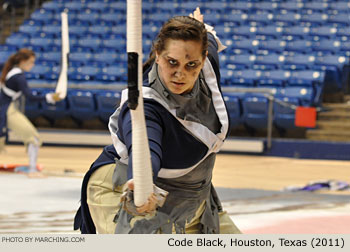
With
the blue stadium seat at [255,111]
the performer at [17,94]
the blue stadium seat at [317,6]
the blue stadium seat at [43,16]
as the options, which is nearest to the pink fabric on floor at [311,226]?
the performer at [17,94]

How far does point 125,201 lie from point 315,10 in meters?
12.7

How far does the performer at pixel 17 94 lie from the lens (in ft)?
26.0

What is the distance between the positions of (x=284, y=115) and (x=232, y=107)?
34.8 inches

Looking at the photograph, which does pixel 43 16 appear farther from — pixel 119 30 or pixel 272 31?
pixel 272 31

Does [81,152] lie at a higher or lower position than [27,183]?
lower

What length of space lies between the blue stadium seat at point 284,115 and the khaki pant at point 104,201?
8528mm

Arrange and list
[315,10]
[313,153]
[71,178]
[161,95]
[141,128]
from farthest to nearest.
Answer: [315,10] → [313,153] → [71,178] → [161,95] → [141,128]

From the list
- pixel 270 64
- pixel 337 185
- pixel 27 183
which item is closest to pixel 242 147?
pixel 270 64

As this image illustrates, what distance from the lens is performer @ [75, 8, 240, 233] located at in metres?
2.18

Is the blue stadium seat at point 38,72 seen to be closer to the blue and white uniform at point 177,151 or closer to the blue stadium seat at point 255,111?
the blue stadium seat at point 255,111

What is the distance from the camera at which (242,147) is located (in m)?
11.3

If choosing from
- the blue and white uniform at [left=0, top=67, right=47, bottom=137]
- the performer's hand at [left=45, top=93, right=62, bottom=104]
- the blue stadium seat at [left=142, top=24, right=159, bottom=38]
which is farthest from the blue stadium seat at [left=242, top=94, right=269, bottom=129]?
the performer's hand at [left=45, top=93, right=62, bottom=104]

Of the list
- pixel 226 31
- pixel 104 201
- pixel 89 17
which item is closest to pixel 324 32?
pixel 226 31

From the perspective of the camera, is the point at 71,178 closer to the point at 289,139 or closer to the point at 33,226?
the point at 33,226
